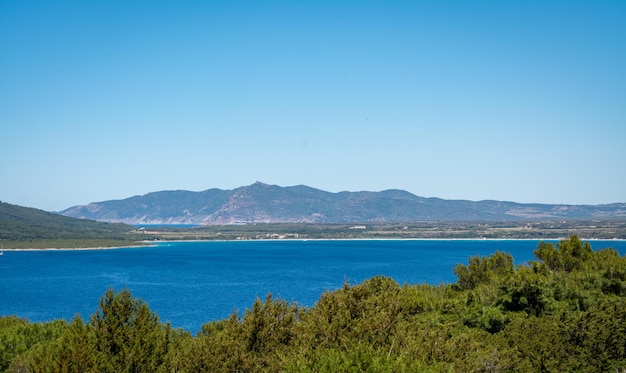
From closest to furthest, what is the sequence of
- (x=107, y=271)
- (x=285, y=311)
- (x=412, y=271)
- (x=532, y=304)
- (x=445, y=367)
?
(x=445, y=367)
(x=285, y=311)
(x=532, y=304)
(x=412, y=271)
(x=107, y=271)

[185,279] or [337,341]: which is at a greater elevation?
[337,341]

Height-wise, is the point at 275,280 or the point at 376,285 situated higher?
the point at 376,285

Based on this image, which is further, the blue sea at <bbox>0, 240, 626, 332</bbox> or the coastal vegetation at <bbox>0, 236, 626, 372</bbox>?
the blue sea at <bbox>0, 240, 626, 332</bbox>

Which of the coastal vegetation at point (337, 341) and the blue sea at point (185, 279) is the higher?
the coastal vegetation at point (337, 341)

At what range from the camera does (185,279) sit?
383 ft

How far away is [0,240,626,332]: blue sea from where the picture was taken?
264ft

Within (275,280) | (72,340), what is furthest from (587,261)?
(275,280)

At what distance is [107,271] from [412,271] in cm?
6675

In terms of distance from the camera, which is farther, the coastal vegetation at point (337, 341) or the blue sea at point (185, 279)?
the blue sea at point (185, 279)

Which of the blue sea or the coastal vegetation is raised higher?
the coastal vegetation

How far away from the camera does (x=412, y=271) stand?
404 feet

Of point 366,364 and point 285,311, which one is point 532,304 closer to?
point 285,311

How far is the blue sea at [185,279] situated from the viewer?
264ft

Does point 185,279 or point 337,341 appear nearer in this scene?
point 337,341
